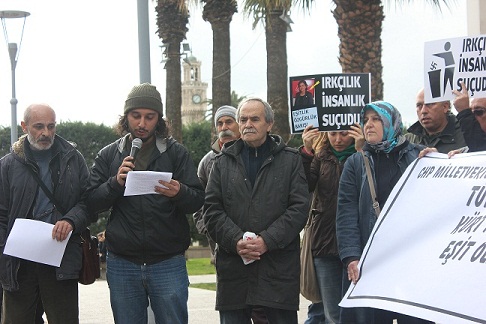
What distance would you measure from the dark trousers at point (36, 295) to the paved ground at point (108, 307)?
3.86 metres

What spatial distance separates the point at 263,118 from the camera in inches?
230

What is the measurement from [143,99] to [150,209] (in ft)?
2.50

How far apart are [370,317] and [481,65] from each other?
179 centimetres

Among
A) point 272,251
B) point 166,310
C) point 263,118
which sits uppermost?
point 263,118

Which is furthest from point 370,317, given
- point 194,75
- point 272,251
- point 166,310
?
point 194,75

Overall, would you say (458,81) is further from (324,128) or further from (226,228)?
(226,228)

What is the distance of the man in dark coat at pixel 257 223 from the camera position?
5.54 m

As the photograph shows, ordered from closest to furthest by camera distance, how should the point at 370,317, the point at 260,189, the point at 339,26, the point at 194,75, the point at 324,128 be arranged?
the point at 370,317 < the point at 260,189 < the point at 324,128 < the point at 339,26 < the point at 194,75

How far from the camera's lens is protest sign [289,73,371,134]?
6430mm

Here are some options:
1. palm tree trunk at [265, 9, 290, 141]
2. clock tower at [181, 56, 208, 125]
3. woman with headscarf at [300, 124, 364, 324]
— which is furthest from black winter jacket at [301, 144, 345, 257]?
clock tower at [181, 56, 208, 125]

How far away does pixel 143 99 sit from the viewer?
5793 mm

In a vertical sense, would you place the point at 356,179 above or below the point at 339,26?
below

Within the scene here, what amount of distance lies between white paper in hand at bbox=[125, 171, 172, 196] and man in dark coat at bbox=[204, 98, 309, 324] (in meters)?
0.43

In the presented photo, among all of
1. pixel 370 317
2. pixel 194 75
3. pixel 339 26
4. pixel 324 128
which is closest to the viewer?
pixel 370 317
